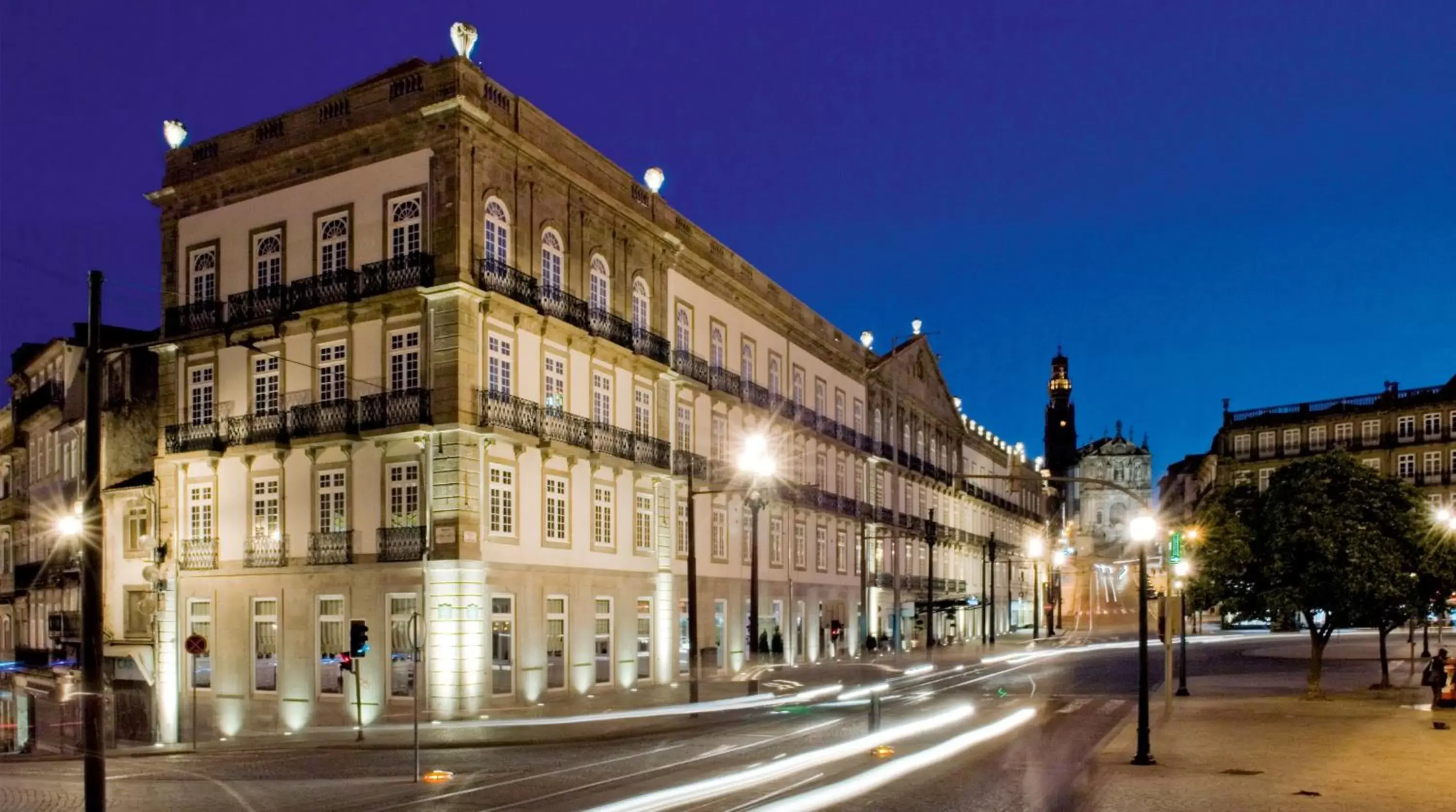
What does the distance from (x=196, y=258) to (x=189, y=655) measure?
38.5 feet

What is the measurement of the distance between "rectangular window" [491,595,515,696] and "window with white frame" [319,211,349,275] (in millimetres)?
10203

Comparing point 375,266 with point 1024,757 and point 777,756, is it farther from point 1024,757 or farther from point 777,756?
point 1024,757

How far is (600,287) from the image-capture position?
4084 cm

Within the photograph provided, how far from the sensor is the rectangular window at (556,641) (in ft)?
120

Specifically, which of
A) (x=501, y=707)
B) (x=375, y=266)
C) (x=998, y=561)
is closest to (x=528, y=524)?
(x=501, y=707)

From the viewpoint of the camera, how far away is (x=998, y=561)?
95.4 metres

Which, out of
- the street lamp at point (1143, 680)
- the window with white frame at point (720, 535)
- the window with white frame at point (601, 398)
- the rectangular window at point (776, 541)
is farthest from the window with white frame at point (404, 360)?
the rectangular window at point (776, 541)

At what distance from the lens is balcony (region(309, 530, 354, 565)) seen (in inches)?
1357

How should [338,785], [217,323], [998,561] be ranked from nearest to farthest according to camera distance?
[338,785] → [217,323] → [998,561]

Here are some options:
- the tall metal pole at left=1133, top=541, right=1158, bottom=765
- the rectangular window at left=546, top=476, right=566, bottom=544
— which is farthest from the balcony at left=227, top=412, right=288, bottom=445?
the tall metal pole at left=1133, top=541, right=1158, bottom=765

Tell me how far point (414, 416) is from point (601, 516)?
26.3 feet

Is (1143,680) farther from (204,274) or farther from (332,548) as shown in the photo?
(204,274)

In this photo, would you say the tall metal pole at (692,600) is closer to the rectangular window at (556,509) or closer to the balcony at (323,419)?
the rectangular window at (556,509)

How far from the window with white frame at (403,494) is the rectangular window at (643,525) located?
9350mm
